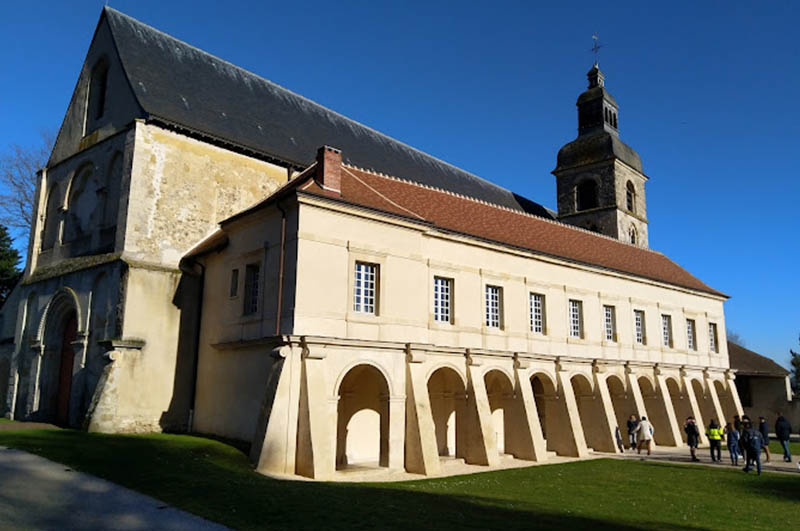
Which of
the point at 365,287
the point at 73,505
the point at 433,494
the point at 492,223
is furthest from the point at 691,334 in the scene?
the point at 73,505

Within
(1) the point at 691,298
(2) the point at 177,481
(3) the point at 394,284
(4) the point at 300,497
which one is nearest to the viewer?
(4) the point at 300,497

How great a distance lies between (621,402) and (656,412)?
2.43 m

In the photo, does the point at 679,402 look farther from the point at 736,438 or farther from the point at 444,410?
the point at 444,410

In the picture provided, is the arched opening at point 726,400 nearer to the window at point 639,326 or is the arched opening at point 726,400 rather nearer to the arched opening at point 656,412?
the arched opening at point 656,412

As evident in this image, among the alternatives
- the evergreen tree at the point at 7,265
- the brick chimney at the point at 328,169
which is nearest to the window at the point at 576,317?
the brick chimney at the point at 328,169

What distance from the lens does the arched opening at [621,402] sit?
26016mm

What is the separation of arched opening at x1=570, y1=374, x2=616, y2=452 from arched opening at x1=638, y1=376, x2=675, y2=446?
405 cm

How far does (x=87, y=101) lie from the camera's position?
24.2m

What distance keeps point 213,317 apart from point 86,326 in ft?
14.8

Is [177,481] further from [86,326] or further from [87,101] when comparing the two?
[87,101]

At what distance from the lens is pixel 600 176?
131 feet

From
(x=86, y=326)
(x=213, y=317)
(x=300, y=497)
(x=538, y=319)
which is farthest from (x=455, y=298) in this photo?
(x=86, y=326)

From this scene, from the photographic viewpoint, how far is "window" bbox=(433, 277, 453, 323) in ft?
65.3

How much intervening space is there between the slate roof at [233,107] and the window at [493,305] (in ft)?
30.0
